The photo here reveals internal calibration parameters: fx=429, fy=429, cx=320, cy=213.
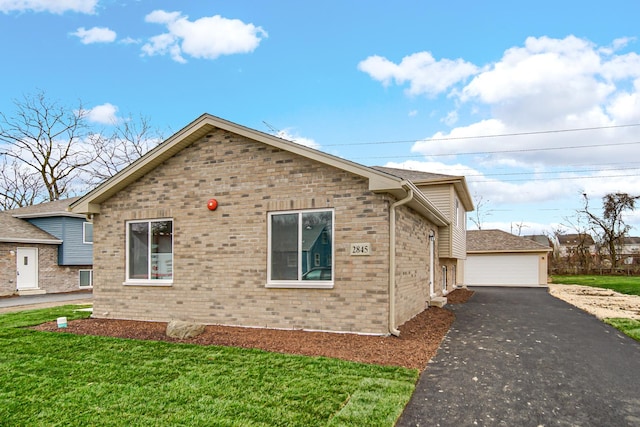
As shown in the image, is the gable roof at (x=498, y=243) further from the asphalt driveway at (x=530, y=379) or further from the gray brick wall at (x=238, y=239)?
the gray brick wall at (x=238, y=239)

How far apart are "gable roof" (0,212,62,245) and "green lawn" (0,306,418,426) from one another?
14.0 meters

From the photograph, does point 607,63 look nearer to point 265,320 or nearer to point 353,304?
point 353,304

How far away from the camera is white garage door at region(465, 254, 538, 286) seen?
87.6ft

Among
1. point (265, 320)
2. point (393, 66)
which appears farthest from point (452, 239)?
point (265, 320)

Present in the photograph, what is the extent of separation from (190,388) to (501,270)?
25753 mm

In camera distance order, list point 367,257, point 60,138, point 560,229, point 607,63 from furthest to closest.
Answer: point 560,229 → point 60,138 → point 607,63 → point 367,257

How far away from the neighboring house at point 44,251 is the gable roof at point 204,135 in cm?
1156

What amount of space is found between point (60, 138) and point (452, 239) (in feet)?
91.5

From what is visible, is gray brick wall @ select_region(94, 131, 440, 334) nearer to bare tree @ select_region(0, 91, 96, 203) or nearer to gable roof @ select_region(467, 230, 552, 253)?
gable roof @ select_region(467, 230, 552, 253)

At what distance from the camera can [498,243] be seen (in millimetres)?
27750

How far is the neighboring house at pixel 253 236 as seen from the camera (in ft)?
26.6

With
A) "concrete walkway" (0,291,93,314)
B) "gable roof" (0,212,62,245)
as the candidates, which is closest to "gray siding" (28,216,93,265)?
"gable roof" (0,212,62,245)

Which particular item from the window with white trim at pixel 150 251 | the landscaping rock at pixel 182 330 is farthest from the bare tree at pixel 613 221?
Answer: the landscaping rock at pixel 182 330

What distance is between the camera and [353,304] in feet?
26.6
